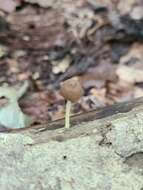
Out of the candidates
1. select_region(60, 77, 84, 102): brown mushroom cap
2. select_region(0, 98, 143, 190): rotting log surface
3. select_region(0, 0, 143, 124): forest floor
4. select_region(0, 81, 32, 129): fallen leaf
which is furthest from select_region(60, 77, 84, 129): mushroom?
select_region(0, 0, 143, 124): forest floor

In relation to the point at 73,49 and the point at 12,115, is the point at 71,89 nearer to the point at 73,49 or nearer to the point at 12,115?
the point at 12,115

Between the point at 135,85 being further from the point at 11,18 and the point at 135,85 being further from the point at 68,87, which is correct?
the point at 68,87

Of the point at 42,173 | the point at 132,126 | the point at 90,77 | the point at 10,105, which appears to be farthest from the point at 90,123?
the point at 90,77

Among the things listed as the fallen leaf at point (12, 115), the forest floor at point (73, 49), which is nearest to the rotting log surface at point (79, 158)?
the fallen leaf at point (12, 115)

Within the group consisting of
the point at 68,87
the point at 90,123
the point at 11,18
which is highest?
the point at 11,18

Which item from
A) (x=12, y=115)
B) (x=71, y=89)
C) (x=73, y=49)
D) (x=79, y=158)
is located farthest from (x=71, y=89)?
(x=73, y=49)

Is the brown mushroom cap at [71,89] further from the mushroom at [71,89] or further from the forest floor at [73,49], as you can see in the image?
the forest floor at [73,49]

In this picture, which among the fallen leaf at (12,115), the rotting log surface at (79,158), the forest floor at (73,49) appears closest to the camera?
the rotting log surface at (79,158)

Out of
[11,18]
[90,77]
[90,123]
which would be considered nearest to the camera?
[90,123]
